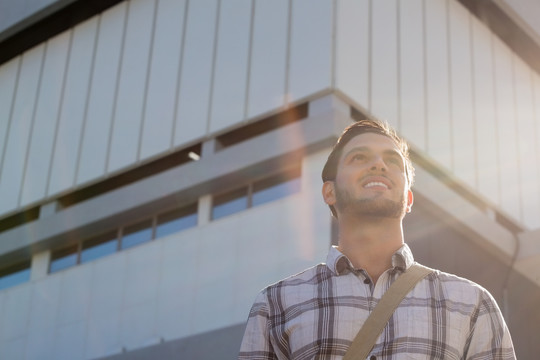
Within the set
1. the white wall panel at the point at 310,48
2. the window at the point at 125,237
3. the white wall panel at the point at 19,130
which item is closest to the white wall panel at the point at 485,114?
the white wall panel at the point at 310,48

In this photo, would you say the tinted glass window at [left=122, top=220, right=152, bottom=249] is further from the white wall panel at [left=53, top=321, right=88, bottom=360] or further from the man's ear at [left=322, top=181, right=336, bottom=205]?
the man's ear at [left=322, top=181, right=336, bottom=205]

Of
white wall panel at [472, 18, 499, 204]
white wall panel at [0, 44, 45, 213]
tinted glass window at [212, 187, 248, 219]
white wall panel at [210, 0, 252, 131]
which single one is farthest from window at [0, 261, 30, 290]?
white wall panel at [472, 18, 499, 204]

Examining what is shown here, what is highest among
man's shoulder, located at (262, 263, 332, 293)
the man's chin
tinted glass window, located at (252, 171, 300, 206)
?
tinted glass window, located at (252, 171, 300, 206)

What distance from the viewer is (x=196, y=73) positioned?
19.1 meters

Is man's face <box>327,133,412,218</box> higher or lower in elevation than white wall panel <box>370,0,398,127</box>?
lower

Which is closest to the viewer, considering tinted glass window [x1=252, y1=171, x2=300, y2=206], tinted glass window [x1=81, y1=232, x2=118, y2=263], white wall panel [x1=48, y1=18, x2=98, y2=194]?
tinted glass window [x1=252, y1=171, x2=300, y2=206]

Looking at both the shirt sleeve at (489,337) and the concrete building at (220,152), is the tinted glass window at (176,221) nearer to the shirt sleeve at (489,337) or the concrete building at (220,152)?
the concrete building at (220,152)

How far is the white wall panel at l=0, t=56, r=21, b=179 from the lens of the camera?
22.8 m

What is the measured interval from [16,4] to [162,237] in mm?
7729

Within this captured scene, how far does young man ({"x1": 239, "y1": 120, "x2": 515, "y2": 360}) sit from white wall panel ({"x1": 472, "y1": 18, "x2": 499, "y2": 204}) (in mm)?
16629

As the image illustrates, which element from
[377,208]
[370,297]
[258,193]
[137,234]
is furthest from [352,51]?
[370,297]

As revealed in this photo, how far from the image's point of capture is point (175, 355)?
1652cm

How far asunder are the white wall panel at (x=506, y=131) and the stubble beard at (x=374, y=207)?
57.7 ft

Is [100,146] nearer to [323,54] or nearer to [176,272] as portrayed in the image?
[176,272]
